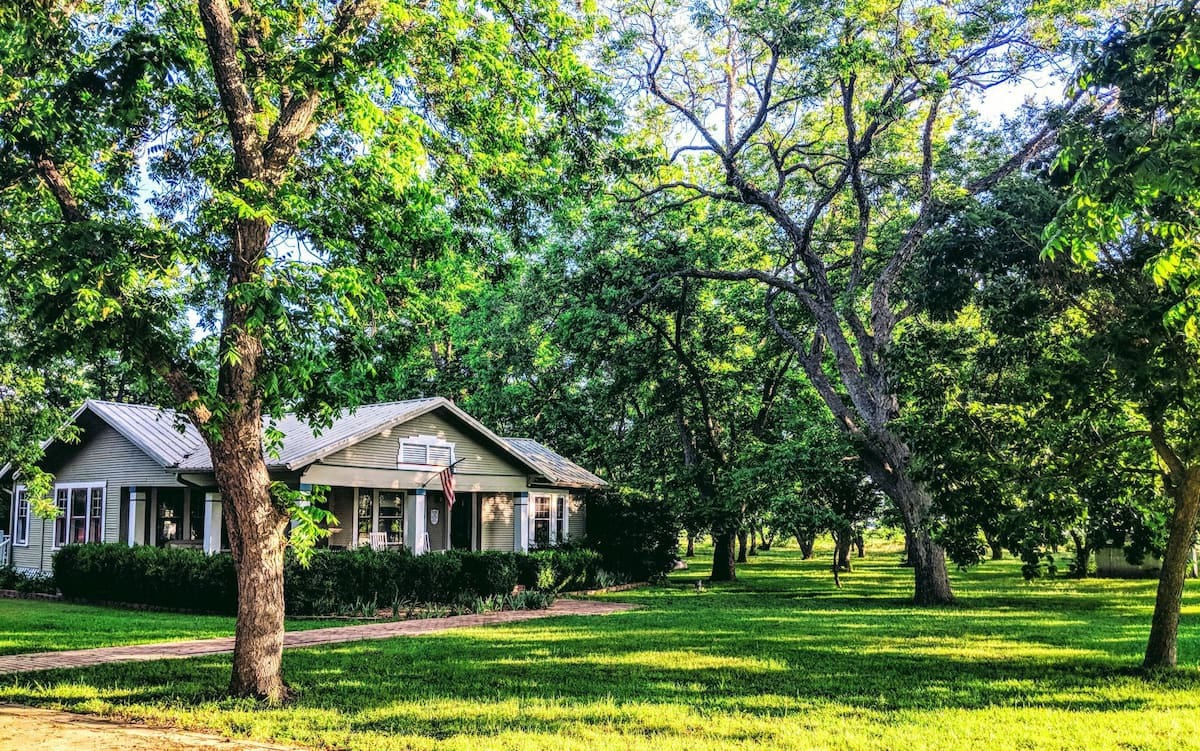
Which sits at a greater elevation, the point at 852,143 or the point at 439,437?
the point at 852,143

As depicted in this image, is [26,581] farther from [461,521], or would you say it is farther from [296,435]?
[461,521]

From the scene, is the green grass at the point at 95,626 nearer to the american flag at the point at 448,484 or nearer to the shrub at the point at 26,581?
the shrub at the point at 26,581

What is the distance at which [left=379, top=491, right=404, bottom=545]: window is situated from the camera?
1032 inches

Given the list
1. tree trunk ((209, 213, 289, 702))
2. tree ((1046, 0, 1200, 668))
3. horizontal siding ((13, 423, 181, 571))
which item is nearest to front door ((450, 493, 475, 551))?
horizontal siding ((13, 423, 181, 571))

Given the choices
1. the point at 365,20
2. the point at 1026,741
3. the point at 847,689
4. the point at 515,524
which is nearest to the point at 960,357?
the point at 847,689

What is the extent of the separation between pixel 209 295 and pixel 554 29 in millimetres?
5105

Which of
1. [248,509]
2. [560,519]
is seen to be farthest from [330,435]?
[248,509]

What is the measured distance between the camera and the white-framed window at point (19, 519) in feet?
89.7

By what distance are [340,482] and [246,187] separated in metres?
14.3

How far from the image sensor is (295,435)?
24562 mm

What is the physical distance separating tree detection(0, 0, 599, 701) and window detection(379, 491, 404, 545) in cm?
1526

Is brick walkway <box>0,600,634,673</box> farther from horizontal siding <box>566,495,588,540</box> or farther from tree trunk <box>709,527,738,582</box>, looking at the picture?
tree trunk <box>709,527,738,582</box>

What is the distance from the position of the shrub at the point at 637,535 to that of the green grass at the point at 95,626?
12.1 meters

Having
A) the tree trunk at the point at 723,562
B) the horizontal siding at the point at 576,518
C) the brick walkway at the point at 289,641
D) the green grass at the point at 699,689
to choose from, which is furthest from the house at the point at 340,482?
the green grass at the point at 699,689
